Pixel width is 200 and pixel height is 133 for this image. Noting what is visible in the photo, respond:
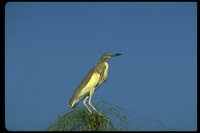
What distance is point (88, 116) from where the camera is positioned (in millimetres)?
3227

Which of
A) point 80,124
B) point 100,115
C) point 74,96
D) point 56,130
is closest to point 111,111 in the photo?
point 100,115

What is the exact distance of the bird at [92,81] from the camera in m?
4.07

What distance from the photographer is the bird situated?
13.4 feet

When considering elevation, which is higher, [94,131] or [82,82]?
[82,82]

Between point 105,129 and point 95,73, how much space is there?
1229 millimetres

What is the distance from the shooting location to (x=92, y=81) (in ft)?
13.6

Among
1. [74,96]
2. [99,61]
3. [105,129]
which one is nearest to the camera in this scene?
[105,129]

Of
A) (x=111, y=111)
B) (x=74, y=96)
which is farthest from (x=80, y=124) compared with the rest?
(x=74, y=96)

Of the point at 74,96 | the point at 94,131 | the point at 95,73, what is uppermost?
the point at 95,73

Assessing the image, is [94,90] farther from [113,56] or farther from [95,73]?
[113,56]

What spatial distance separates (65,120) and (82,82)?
114cm

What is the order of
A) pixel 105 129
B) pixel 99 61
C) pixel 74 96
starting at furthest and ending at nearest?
1. pixel 99 61
2. pixel 74 96
3. pixel 105 129

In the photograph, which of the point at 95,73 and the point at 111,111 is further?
the point at 95,73

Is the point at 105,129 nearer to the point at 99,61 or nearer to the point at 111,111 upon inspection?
the point at 111,111
